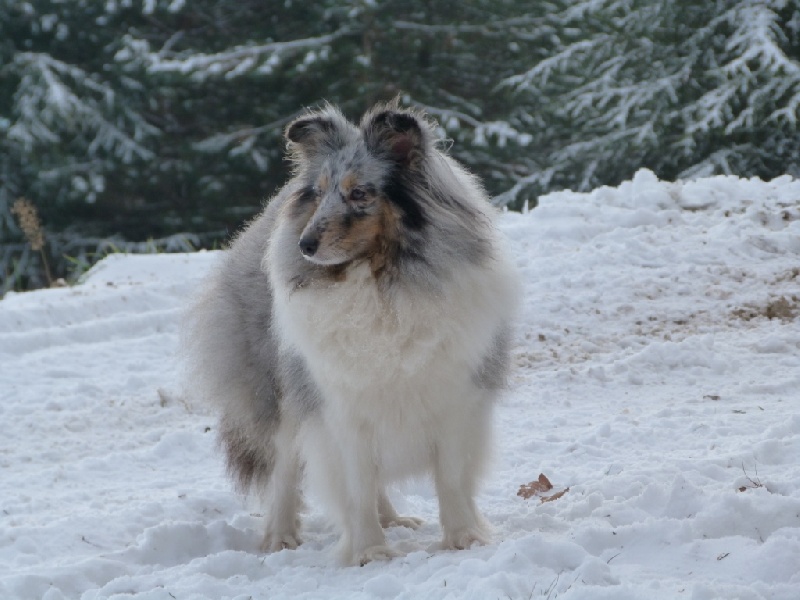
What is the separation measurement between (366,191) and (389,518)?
5.33ft

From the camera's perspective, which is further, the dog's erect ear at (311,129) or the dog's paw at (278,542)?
the dog's paw at (278,542)

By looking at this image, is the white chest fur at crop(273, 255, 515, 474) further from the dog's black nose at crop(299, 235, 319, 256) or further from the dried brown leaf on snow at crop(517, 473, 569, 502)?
the dried brown leaf on snow at crop(517, 473, 569, 502)

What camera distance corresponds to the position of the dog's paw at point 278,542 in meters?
4.74

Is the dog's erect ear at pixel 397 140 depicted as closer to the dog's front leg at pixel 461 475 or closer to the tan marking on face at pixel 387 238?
the tan marking on face at pixel 387 238

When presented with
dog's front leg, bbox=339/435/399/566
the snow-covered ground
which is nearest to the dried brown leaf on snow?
the snow-covered ground

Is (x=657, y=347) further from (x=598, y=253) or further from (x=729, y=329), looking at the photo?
(x=598, y=253)

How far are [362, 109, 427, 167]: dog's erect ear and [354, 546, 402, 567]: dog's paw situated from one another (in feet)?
5.01

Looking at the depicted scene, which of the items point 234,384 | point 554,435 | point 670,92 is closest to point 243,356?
point 234,384

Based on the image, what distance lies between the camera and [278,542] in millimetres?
4766

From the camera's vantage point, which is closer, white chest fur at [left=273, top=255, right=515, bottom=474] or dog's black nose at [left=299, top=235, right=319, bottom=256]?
dog's black nose at [left=299, top=235, right=319, bottom=256]

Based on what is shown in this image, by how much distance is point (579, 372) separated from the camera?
686cm

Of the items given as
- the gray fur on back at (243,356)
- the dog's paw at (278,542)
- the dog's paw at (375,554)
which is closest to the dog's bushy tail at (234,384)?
the gray fur on back at (243,356)

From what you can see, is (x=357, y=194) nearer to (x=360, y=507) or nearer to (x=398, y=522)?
(x=360, y=507)

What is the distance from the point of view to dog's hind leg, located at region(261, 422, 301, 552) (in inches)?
187
